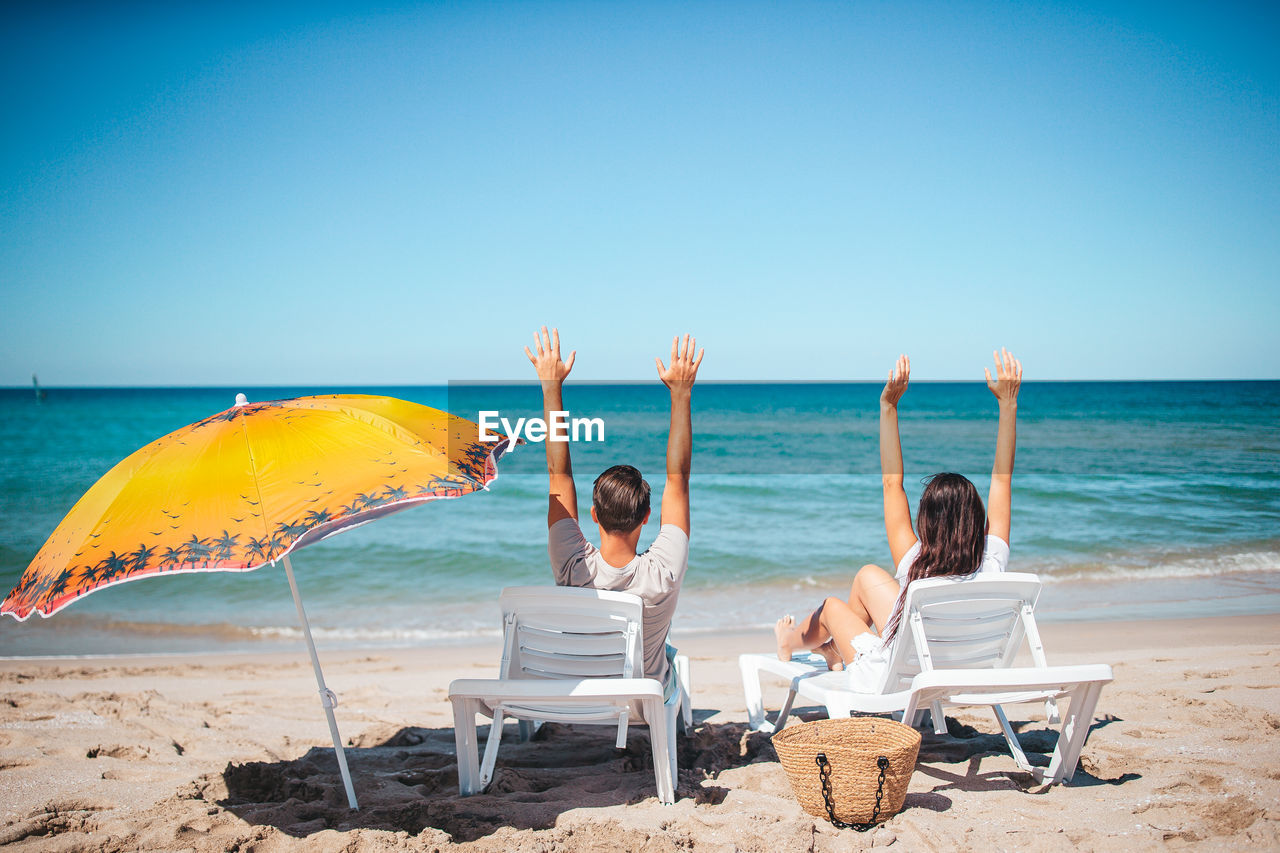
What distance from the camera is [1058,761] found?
3387 mm

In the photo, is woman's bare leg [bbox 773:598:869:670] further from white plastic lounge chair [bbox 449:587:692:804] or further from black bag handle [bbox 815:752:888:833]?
white plastic lounge chair [bbox 449:587:692:804]

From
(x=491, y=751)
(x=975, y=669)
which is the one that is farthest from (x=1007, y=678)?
(x=491, y=751)

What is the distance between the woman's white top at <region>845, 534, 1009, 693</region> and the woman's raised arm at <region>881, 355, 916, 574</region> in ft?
0.30

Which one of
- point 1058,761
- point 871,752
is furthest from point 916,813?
point 1058,761

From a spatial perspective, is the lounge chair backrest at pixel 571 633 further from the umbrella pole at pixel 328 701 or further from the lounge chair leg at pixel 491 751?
the umbrella pole at pixel 328 701

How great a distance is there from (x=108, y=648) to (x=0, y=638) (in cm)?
119

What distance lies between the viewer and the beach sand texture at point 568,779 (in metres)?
3.00

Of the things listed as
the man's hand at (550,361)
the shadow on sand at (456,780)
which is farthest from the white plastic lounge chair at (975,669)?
the man's hand at (550,361)

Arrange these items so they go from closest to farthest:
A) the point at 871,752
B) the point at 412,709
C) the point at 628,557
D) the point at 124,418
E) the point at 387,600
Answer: the point at 871,752 < the point at 628,557 < the point at 412,709 < the point at 387,600 < the point at 124,418

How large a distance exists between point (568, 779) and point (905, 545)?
1927 mm

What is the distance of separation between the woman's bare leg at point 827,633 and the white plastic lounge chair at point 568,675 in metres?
0.99

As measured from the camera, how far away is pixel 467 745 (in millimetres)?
3367

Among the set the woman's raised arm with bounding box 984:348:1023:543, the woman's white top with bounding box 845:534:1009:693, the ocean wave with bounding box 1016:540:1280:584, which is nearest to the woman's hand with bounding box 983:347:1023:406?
the woman's raised arm with bounding box 984:348:1023:543

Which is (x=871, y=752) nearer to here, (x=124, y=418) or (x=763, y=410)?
(x=763, y=410)
